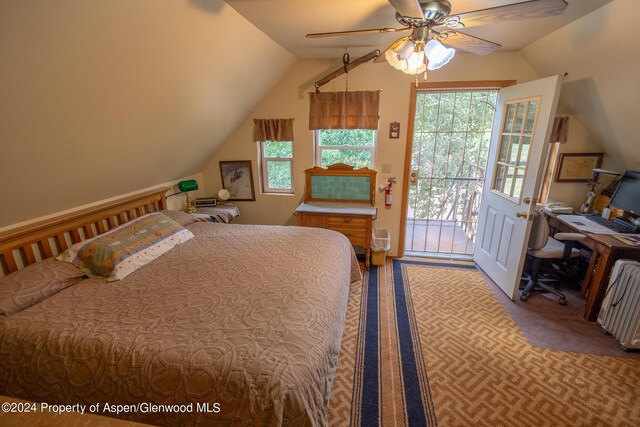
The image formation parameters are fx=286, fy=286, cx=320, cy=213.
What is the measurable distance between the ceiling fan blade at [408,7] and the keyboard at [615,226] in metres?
2.73

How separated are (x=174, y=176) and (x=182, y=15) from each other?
6.46ft

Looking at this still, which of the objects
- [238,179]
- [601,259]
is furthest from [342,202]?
[601,259]

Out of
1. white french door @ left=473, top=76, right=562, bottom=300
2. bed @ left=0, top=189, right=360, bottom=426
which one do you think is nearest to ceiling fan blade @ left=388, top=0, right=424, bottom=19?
bed @ left=0, top=189, right=360, bottom=426

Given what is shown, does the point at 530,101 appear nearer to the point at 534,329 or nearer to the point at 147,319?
the point at 534,329

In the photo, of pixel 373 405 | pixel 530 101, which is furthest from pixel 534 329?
pixel 530 101

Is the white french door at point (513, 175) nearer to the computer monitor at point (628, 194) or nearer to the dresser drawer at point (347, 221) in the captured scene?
the computer monitor at point (628, 194)

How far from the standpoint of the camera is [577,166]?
3113 mm

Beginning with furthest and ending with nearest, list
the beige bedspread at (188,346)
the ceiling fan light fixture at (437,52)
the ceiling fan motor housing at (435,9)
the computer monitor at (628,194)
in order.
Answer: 1. the computer monitor at (628,194)
2. the ceiling fan light fixture at (437,52)
3. the ceiling fan motor housing at (435,9)
4. the beige bedspread at (188,346)

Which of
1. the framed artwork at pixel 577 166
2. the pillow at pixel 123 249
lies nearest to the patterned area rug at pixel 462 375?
the pillow at pixel 123 249

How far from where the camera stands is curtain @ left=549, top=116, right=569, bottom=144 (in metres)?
3.00

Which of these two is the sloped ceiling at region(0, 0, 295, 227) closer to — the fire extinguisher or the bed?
the bed

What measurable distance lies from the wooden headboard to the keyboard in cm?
436

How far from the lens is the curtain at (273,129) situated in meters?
3.48

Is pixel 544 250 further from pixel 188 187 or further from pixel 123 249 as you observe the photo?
pixel 188 187
